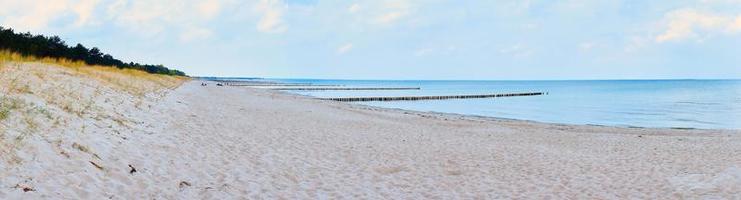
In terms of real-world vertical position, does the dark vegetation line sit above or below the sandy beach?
above

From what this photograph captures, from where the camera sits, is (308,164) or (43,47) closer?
(308,164)

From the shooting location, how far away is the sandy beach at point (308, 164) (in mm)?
8867

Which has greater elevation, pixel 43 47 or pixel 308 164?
pixel 43 47

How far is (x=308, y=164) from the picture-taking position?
42.9 feet

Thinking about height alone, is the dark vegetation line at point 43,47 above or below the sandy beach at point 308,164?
above

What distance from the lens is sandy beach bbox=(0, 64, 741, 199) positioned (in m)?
8.87

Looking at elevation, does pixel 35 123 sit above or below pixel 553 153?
above

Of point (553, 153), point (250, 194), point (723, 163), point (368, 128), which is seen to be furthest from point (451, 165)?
point (368, 128)

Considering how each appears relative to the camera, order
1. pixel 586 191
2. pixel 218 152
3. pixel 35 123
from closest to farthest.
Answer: pixel 35 123 → pixel 586 191 → pixel 218 152

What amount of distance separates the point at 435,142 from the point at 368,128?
200 inches

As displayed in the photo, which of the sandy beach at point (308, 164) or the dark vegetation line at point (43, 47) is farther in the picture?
the dark vegetation line at point (43, 47)

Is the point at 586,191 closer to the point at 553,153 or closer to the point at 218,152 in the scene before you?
the point at 553,153

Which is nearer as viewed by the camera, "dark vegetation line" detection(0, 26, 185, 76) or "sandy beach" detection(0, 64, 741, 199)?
"sandy beach" detection(0, 64, 741, 199)

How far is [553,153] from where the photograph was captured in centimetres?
1720
